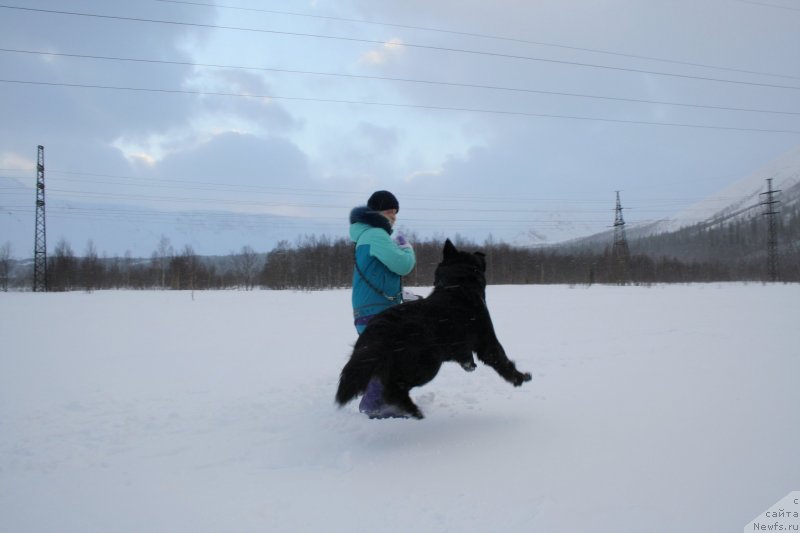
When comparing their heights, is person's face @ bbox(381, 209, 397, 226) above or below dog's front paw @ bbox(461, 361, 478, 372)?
above

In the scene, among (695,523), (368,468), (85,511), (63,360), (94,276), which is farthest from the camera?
(94,276)

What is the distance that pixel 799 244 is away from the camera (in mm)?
69875

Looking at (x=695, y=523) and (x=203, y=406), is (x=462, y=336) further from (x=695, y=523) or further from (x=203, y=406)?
(x=203, y=406)

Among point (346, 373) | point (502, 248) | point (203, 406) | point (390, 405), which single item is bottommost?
point (203, 406)

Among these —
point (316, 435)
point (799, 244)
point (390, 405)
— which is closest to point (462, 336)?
point (390, 405)

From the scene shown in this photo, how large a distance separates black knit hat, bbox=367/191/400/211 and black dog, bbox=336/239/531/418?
73 cm

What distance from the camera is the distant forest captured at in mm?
43125

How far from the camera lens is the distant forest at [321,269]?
43125 millimetres

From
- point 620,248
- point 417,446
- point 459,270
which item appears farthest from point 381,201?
point 620,248

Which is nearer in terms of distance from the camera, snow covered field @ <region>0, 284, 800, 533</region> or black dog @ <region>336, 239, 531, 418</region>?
snow covered field @ <region>0, 284, 800, 533</region>

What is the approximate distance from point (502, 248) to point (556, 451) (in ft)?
202

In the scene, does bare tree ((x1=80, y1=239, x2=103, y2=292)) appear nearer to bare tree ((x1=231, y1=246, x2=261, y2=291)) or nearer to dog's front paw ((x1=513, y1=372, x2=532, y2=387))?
bare tree ((x1=231, y1=246, x2=261, y2=291))

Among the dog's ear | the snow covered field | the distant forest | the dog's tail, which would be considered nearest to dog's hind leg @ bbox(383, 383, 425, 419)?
the snow covered field

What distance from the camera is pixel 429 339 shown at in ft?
11.3
